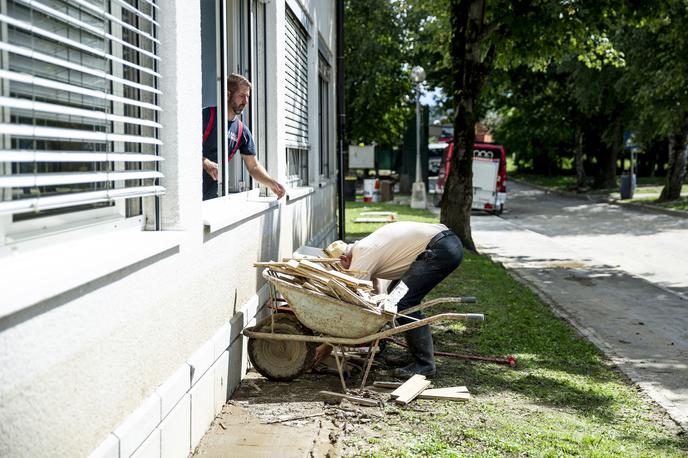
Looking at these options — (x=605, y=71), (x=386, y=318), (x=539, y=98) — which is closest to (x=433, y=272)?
(x=386, y=318)

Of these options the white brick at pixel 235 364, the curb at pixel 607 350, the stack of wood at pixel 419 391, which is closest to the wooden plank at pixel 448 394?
the stack of wood at pixel 419 391

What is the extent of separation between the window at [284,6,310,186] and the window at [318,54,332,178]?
323 centimetres

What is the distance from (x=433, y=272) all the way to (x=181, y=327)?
2769 millimetres

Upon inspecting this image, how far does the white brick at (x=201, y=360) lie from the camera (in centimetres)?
500

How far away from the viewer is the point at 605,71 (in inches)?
1369

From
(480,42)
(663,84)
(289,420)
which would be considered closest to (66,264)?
(289,420)

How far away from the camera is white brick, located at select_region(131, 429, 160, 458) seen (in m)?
3.92

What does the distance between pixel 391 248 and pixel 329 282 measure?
1.08m

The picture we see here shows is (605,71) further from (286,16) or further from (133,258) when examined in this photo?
(133,258)

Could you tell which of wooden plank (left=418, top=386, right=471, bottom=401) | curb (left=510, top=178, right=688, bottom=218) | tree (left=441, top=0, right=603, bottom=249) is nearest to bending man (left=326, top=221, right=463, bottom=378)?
wooden plank (left=418, top=386, right=471, bottom=401)

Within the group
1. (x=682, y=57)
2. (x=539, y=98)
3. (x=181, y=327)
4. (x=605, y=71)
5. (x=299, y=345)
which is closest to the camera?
(x=181, y=327)

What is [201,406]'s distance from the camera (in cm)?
521

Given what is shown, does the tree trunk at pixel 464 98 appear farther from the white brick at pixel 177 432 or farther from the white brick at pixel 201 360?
the white brick at pixel 177 432

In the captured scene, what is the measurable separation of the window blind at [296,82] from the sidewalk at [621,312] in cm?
387
